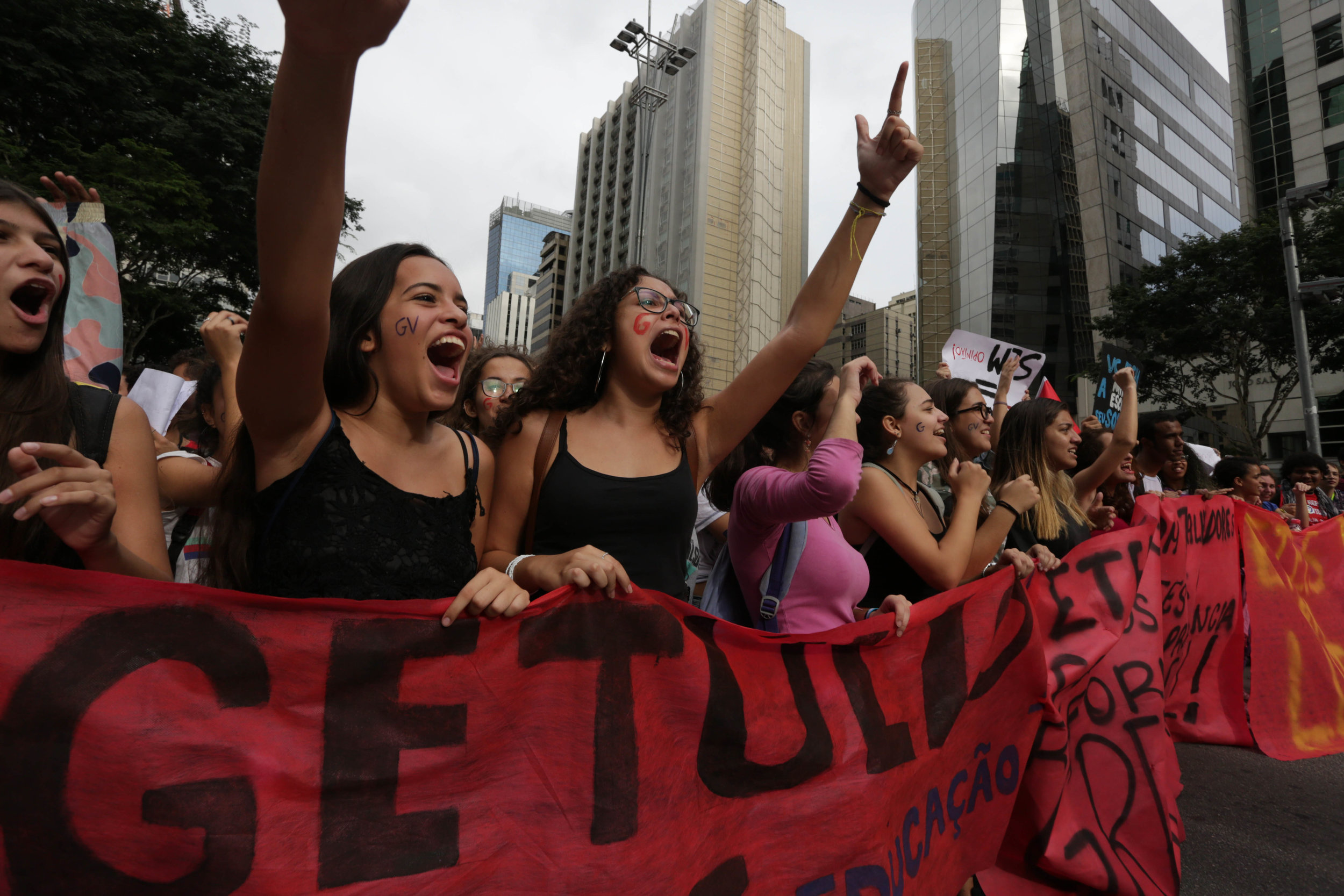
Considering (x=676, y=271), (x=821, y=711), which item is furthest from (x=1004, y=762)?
(x=676, y=271)

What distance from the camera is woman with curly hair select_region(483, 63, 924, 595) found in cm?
194

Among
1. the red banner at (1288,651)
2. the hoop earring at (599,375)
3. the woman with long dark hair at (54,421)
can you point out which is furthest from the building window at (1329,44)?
the woman with long dark hair at (54,421)

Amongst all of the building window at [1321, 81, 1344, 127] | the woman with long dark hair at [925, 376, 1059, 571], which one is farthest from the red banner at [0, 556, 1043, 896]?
the building window at [1321, 81, 1344, 127]

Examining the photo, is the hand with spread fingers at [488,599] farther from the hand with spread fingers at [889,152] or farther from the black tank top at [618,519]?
the hand with spread fingers at [889,152]

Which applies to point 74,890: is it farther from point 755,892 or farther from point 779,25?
point 779,25

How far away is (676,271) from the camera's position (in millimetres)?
58469

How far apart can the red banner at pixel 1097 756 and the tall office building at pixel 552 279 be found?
8873 cm

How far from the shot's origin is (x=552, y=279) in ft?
314

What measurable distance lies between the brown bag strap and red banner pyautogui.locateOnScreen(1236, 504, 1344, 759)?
4198 mm

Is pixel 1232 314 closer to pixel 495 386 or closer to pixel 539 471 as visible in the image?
pixel 495 386

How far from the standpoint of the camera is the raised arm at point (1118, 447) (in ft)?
13.4

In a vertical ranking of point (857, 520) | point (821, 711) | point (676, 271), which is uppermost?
point (676, 271)

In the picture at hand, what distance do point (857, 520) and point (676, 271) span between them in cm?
5727

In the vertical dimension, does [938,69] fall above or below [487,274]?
below
